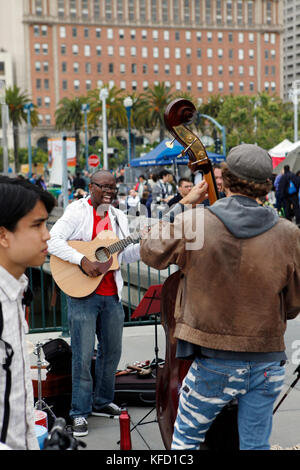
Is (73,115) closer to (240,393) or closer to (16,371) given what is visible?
(240,393)

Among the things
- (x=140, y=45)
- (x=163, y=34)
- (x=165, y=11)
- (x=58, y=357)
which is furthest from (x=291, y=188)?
(x=165, y=11)

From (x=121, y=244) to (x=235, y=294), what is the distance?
192 centimetres

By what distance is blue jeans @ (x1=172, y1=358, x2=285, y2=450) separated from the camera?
265 centimetres

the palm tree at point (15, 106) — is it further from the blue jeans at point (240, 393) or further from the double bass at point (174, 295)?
the blue jeans at point (240, 393)

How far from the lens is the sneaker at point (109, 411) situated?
15.8 feet

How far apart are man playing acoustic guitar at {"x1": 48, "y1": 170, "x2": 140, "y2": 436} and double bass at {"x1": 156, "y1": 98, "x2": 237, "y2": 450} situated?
1.23 meters

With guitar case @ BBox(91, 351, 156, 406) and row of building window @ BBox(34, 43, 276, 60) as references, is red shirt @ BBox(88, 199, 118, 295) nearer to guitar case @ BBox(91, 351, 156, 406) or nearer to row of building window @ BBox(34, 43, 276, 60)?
guitar case @ BBox(91, 351, 156, 406)

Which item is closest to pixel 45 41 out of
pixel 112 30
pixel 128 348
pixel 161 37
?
pixel 112 30

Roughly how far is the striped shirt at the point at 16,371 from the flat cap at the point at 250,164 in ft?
3.66

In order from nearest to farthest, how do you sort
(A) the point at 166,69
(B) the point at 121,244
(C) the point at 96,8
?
(B) the point at 121,244
(C) the point at 96,8
(A) the point at 166,69

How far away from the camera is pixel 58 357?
5.00 meters

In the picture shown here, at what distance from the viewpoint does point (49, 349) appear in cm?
496

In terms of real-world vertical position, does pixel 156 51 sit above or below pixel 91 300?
above

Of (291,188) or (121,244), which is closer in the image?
(121,244)
